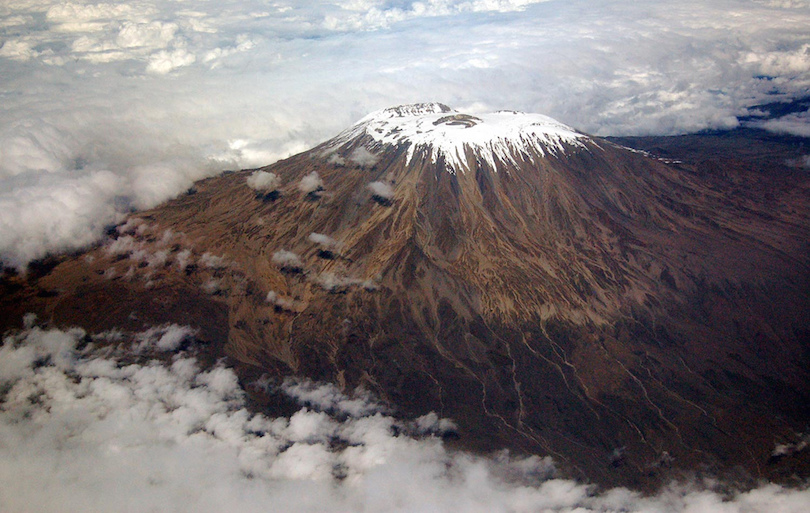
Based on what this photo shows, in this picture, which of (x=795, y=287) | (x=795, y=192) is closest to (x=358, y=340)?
(x=795, y=287)

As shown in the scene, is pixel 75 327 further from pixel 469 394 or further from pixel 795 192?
pixel 795 192

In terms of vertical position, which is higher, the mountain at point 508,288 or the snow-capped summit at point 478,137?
the snow-capped summit at point 478,137

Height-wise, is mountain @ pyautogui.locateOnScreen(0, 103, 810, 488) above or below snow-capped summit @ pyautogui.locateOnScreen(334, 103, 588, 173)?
below

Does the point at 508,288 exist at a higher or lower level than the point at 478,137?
lower

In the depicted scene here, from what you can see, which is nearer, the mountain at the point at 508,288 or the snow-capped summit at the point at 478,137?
the mountain at the point at 508,288

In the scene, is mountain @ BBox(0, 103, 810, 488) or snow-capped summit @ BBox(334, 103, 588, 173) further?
snow-capped summit @ BBox(334, 103, 588, 173)
